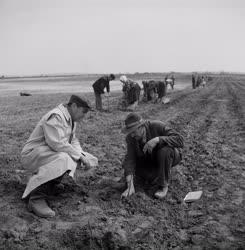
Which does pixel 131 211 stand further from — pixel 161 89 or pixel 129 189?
pixel 161 89

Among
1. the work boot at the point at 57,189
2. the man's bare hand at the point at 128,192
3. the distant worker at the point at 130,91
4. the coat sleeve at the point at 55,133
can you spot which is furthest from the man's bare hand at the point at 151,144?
the distant worker at the point at 130,91

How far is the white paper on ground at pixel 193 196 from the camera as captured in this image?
4.48 meters

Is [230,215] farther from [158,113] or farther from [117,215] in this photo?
[158,113]

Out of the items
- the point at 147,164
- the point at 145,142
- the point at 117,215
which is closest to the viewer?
the point at 117,215

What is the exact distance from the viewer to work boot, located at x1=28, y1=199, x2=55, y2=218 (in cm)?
376

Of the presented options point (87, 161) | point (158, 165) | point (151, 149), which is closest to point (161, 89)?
point (158, 165)

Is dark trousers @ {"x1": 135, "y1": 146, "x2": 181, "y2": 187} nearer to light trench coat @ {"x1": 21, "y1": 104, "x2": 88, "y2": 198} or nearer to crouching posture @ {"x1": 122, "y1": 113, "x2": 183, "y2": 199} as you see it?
crouching posture @ {"x1": 122, "y1": 113, "x2": 183, "y2": 199}

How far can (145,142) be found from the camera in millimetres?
4285

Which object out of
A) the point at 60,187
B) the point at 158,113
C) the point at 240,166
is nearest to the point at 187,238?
the point at 60,187

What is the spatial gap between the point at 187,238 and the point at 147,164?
4.22 feet

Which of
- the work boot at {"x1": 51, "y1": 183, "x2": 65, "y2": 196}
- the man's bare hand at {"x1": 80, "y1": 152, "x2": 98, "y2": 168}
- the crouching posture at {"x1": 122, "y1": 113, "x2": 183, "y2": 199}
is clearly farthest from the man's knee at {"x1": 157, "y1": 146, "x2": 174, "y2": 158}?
the work boot at {"x1": 51, "y1": 183, "x2": 65, "y2": 196}

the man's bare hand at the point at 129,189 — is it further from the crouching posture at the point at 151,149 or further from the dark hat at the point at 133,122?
the dark hat at the point at 133,122

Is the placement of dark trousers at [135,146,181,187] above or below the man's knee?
below

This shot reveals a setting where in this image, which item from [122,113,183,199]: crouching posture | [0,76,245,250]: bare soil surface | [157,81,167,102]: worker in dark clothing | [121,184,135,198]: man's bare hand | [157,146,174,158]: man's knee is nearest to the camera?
[0,76,245,250]: bare soil surface
